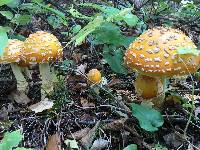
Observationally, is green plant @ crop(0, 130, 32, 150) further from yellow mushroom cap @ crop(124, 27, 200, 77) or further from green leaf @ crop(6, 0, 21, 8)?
green leaf @ crop(6, 0, 21, 8)

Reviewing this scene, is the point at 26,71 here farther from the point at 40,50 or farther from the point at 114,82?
the point at 114,82

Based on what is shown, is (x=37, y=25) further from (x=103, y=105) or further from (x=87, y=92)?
(x=103, y=105)

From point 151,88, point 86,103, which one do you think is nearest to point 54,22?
point 86,103

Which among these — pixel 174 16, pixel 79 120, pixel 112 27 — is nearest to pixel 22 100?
pixel 79 120

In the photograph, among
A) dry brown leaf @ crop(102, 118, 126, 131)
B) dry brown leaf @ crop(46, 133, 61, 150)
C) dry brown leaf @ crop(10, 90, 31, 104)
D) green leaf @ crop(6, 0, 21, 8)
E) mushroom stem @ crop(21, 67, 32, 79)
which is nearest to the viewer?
dry brown leaf @ crop(46, 133, 61, 150)

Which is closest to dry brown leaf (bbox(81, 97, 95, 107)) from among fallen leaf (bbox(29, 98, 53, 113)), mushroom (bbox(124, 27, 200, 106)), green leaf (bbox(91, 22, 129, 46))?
fallen leaf (bbox(29, 98, 53, 113))

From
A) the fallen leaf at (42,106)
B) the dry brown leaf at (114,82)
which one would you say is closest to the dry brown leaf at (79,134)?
the fallen leaf at (42,106)

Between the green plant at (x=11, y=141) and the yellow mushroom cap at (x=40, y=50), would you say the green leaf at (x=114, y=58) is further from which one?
the green plant at (x=11, y=141)

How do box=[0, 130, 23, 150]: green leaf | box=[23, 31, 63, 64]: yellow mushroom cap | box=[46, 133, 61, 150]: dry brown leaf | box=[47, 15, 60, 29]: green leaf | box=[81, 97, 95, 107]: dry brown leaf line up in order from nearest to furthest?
box=[0, 130, 23, 150]: green leaf → box=[46, 133, 61, 150]: dry brown leaf → box=[23, 31, 63, 64]: yellow mushroom cap → box=[81, 97, 95, 107]: dry brown leaf → box=[47, 15, 60, 29]: green leaf
